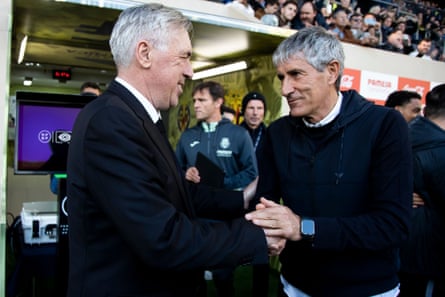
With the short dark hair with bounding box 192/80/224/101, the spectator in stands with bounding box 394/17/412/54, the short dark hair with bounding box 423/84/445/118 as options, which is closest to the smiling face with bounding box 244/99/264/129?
the short dark hair with bounding box 192/80/224/101

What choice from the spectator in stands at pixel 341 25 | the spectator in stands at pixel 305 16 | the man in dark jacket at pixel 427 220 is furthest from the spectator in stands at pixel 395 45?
the man in dark jacket at pixel 427 220

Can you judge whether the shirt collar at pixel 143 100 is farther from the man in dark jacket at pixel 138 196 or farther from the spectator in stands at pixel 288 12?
the spectator in stands at pixel 288 12

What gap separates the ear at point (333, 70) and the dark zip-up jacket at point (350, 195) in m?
0.11

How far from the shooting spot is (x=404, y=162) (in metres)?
1.59

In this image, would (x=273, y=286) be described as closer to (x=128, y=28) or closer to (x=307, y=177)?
(x=307, y=177)

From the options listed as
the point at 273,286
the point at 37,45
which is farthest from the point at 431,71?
the point at 37,45

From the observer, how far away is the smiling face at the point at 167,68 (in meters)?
1.46

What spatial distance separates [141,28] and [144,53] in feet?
0.28

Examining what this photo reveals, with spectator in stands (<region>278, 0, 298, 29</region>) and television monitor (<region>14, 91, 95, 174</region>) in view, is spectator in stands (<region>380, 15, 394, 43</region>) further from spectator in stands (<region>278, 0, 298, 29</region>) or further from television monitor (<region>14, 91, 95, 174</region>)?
television monitor (<region>14, 91, 95, 174</region>)

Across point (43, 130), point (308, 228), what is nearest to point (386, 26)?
point (43, 130)

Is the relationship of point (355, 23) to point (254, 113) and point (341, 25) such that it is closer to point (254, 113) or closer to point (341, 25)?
point (341, 25)

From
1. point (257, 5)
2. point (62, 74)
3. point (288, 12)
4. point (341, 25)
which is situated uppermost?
point (257, 5)

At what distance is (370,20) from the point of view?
10.2 m

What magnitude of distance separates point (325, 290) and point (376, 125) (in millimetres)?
707
